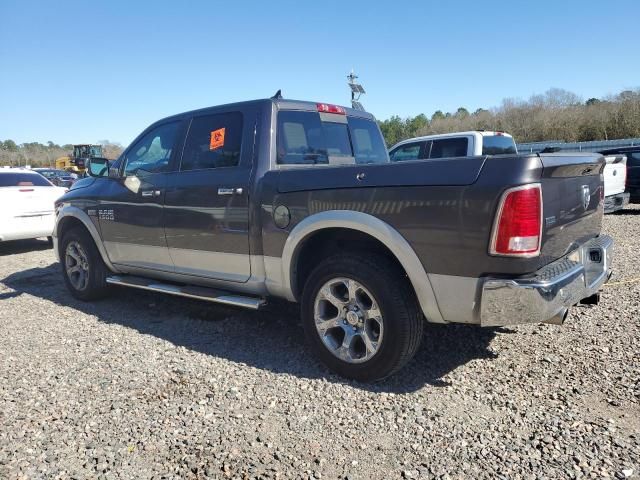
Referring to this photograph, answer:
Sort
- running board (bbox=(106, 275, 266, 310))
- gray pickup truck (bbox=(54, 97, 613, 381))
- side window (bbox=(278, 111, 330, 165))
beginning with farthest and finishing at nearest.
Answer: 1. side window (bbox=(278, 111, 330, 165))
2. running board (bbox=(106, 275, 266, 310))
3. gray pickup truck (bbox=(54, 97, 613, 381))

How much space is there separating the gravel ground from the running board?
39cm

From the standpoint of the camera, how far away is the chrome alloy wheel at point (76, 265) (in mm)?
5570

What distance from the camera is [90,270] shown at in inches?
216

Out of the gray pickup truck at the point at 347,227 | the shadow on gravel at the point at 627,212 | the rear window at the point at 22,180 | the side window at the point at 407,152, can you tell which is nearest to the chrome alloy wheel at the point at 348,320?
the gray pickup truck at the point at 347,227

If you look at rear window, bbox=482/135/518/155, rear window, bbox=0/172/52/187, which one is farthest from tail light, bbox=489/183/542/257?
rear window, bbox=0/172/52/187

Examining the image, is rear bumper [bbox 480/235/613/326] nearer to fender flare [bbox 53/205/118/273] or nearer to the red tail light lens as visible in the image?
the red tail light lens

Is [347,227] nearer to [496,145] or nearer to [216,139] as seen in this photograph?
[216,139]

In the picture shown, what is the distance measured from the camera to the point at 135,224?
4855 mm

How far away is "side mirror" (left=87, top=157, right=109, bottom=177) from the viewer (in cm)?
536

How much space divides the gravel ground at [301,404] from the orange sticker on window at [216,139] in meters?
1.66

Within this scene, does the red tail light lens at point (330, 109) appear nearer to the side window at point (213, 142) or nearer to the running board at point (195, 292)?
the side window at point (213, 142)

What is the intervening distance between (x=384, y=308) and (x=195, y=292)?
190cm

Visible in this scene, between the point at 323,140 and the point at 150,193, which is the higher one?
the point at 323,140

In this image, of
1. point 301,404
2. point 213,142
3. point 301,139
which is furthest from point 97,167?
point 301,404
